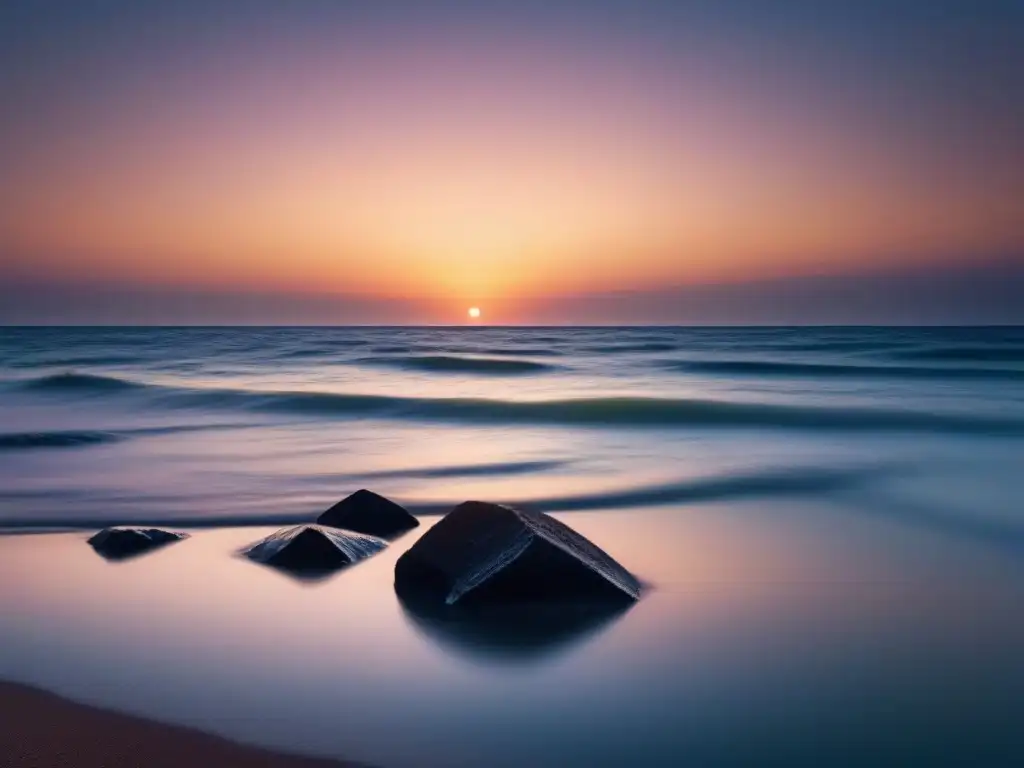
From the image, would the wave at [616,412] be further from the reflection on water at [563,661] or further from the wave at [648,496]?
the reflection on water at [563,661]

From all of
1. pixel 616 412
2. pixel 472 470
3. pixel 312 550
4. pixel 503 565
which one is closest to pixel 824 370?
pixel 616 412

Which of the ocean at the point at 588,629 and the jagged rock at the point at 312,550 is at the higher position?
the jagged rock at the point at 312,550

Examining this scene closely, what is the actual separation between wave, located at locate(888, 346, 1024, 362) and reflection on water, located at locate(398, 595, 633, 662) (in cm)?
3210

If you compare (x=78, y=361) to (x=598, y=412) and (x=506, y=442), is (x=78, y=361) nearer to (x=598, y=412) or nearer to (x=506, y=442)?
(x=598, y=412)

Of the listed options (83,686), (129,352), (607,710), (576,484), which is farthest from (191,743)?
(129,352)

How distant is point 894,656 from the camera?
366cm

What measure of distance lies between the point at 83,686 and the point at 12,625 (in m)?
0.90

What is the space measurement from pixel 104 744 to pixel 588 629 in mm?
1876

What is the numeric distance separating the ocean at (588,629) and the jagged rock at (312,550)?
0.15m

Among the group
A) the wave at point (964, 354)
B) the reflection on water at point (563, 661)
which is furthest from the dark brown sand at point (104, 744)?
the wave at point (964, 354)

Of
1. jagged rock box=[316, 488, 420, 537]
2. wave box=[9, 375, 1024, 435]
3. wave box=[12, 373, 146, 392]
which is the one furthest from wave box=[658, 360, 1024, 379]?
jagged rock box=[316, 488, 420, 537]

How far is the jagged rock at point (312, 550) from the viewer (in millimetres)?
4727

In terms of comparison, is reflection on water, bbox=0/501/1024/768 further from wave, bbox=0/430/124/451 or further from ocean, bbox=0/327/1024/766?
wave, bbox=0/430/124/451

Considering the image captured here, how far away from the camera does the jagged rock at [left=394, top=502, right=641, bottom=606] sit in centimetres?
400
